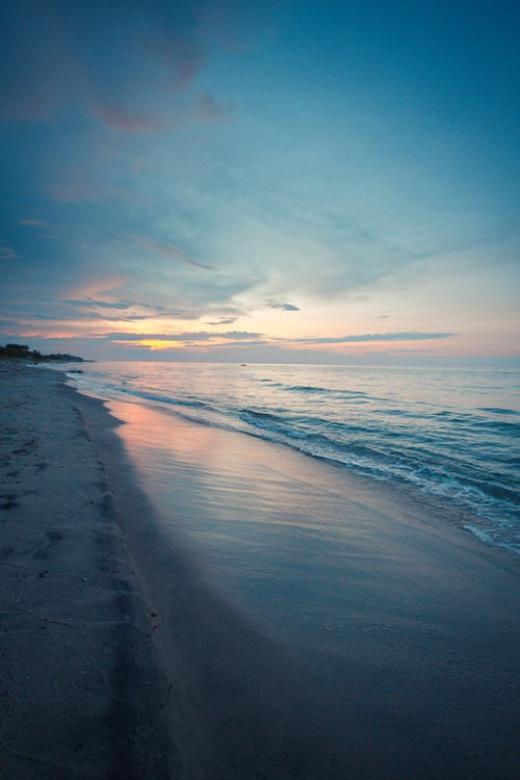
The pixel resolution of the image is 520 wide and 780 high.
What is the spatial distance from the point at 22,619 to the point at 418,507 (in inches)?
271

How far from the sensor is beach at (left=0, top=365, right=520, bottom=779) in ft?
6.86

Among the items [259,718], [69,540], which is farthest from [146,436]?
[259,718]

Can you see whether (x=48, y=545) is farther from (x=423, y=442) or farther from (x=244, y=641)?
(x=423, y=442)

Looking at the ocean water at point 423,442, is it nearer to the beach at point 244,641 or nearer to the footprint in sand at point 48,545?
the beach at point 244,641

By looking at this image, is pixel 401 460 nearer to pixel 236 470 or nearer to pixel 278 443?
pixel 278 443

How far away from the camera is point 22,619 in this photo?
9.08 ft

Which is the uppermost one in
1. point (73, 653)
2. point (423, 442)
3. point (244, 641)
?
point (73, 653)

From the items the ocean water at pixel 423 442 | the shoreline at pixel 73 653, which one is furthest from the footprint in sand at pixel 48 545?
the ocean water at pixel 423 442

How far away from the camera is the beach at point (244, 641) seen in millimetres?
2090

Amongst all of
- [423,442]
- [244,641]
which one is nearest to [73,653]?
[244,641]

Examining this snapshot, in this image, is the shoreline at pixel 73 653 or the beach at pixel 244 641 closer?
the shoreline at pixel 73 653

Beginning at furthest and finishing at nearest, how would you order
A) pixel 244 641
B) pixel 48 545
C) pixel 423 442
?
pixel 423 442 → pixel 48 545 → pixel 244 641

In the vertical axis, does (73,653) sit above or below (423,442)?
above

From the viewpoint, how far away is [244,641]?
121 inches
